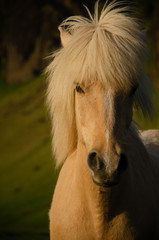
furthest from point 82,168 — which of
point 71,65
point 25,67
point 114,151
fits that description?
point 25,67

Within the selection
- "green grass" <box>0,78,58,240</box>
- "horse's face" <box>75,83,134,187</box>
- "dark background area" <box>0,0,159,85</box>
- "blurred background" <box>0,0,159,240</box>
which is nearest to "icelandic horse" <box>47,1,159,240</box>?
"horse's face" <box>75,83,134,187</box>

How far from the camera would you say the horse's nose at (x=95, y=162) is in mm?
2811

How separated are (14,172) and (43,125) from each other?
206 inches

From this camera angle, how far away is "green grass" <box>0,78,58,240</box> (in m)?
12.3

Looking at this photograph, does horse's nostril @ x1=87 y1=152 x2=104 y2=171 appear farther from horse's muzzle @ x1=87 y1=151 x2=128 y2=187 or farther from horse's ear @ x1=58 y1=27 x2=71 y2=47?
horse's ear @ x1=58 y1=27 x2=71 y2=47

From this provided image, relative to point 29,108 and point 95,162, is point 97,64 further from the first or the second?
point 29,108

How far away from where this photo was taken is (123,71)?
3.17 meters

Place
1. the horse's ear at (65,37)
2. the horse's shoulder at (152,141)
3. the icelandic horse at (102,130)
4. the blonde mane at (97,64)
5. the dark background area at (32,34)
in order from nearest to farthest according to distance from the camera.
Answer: the icelandic horse at (102,130), the blonde mane at (97,64), the horse's ear at (65,37), the horse's shoulder at (152,141), the dark background area at (32,34)

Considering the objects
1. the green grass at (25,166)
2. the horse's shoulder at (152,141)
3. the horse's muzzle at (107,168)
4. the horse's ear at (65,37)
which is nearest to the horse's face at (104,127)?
the horse's muzzle at (107,168)

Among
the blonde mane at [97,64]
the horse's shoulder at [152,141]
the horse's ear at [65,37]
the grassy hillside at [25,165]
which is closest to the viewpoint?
the blonde mane at [97,64]

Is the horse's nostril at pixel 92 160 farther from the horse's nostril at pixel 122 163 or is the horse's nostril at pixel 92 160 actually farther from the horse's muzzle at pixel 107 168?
the horse's nostril at pixel 122 163

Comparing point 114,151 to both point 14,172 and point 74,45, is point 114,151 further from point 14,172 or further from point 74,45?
point 14,172

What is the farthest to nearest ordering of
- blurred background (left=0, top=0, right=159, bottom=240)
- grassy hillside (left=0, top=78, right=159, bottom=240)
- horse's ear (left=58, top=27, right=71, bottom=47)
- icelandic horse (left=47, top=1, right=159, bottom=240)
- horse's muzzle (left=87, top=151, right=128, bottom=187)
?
1. blurred background (left=0, top=0, right=159, bottom=240)
2. grassy hillside (left=0, top=78, right=159, bottom=240)
3. horse's ear (left=58, top=27, right=71, bottom=47)
4. icelandic horse (left=47, top=1, right=159, bottom=240)
5. horse's muzzle (left=87, top=151, right=128, bottom=187)

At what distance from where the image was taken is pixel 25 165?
19.8 m
